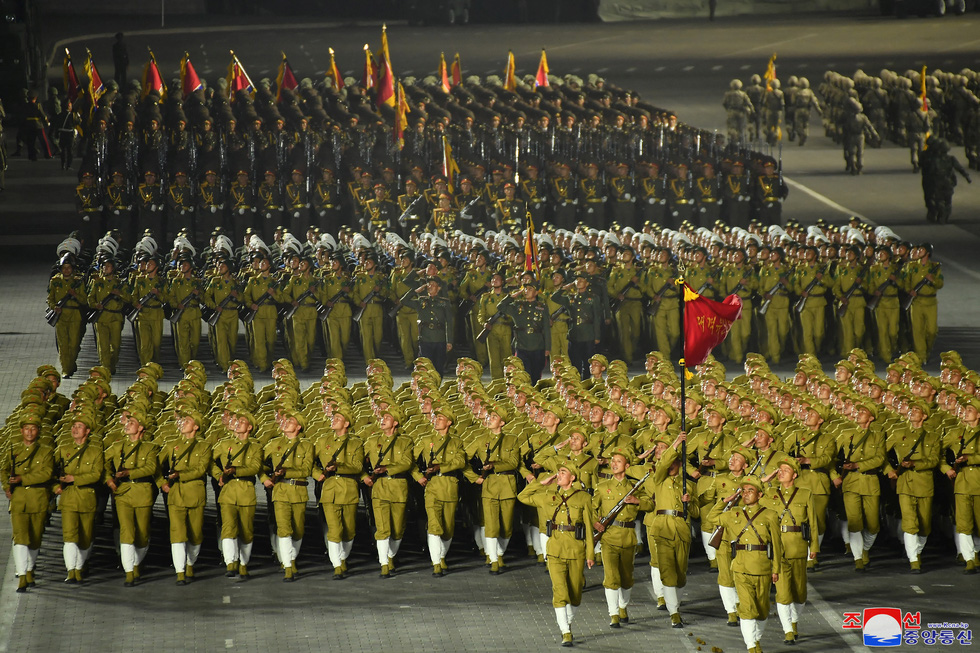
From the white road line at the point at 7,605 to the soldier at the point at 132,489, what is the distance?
3.14 ft

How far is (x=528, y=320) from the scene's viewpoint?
2148cm

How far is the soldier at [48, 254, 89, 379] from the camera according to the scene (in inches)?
885

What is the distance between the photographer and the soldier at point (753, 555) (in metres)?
12.9

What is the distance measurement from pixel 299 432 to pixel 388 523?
114 centimetres

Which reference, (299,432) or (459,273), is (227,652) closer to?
(299,432)

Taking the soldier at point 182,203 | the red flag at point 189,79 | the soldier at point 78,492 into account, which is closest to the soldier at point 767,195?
the soldier at point 182,203

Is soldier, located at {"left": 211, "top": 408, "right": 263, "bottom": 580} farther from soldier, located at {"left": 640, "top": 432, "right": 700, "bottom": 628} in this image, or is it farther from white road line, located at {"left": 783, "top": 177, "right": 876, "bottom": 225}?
white road line, located at {"left": 783, "top": 177, "right": 876, "bottom": 225}

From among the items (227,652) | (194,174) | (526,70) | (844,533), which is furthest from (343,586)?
(526,70)

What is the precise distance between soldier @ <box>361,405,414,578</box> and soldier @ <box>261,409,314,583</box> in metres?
0.56

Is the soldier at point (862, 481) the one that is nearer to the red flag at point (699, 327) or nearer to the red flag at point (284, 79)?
the red flag at point (699, 327)

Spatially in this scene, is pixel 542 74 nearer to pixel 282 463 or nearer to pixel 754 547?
pixel 282 463

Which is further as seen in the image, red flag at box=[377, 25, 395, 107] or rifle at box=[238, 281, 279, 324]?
red flag at box=[377, 25, 395, 107]

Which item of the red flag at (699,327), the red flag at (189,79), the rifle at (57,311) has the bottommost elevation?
the rifle at (57,311)

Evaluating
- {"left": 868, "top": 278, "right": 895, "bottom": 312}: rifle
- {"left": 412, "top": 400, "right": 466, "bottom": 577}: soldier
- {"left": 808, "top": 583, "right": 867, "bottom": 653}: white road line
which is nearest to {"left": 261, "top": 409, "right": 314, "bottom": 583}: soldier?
→ {"left": 412, "top": 400, "right": 466, "bottom": 577}: soldier
